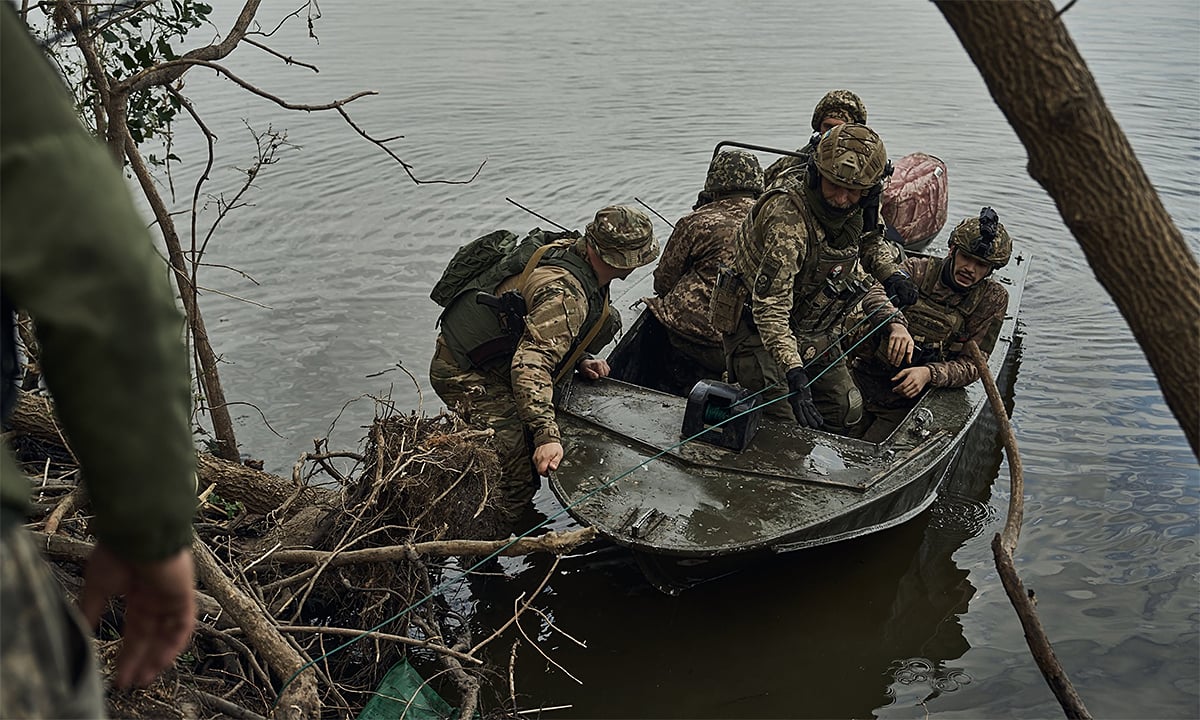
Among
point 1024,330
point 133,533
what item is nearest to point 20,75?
point 133,533

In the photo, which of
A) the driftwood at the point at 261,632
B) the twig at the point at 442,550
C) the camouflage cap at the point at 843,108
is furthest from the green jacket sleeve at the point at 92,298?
the camouflage cap at the point at 843,108

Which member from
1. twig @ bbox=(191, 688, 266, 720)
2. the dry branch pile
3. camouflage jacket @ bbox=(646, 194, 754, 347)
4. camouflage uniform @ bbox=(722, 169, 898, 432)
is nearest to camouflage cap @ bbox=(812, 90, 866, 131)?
camouflage jacket @ bbox=(646, 194, 754, 347)

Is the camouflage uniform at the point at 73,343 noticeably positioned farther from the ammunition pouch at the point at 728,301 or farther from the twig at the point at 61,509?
the ammunition pouch at the point at 728,301

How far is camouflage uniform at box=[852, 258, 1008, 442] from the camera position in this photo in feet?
22.3

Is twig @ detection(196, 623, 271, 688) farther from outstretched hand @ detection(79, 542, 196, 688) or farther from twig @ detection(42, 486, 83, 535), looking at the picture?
outstretched hand @ detection(79, 542, 196, 688)

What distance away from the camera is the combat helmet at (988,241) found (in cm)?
669

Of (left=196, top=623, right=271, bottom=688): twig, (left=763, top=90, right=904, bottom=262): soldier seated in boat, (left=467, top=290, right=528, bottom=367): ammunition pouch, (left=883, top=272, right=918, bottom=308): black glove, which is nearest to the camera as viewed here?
(left=196, top=623, right=271, bottom=688): twig

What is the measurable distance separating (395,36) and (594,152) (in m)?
8.41

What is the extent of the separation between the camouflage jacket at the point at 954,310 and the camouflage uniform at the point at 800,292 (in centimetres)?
32

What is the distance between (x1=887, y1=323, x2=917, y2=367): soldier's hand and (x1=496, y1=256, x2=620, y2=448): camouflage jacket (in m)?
2.00

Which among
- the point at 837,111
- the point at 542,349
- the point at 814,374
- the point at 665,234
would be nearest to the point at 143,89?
the point at 542,349

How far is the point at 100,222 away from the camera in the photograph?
1479 millimetres

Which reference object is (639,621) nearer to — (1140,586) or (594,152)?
(1140,586)

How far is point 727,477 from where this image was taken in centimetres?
566
